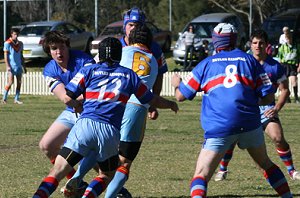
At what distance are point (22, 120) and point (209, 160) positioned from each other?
12.2 m

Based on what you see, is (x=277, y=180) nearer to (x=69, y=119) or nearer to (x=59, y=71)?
(x=69, y=119)

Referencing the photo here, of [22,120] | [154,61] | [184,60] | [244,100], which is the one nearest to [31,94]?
[184,60]

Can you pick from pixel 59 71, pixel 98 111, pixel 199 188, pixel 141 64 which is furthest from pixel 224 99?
pixel 59 71

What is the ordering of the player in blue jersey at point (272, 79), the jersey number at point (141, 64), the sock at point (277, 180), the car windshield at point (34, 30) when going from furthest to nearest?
the car windshield at point (34, 30)
the player in blue jersey at point (272, 79)
the jersey number at point (141, 64)
the sock at point (277, 180)

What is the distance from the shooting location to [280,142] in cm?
1066

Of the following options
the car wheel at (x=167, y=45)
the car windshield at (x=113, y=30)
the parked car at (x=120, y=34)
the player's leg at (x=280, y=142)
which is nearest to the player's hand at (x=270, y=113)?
the player's leg at (x=280, y=142)

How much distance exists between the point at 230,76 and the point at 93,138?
4.42 ft

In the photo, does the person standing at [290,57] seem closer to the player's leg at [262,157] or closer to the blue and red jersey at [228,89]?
the player's leg at [262,157]

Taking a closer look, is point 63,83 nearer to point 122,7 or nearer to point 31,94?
point 31,94

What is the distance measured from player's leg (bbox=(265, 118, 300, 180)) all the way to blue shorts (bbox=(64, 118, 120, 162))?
9.97 feet

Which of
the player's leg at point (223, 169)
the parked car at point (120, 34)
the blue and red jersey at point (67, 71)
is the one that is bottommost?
the parked car at point (120, 34)

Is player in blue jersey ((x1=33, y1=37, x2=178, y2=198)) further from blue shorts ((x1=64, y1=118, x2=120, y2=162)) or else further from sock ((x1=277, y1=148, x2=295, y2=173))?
sock ((x1=277, y1=148, x2=295, y2=173))

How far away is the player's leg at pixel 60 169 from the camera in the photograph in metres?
7.95

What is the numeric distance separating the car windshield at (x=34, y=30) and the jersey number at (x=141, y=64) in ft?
94.5
